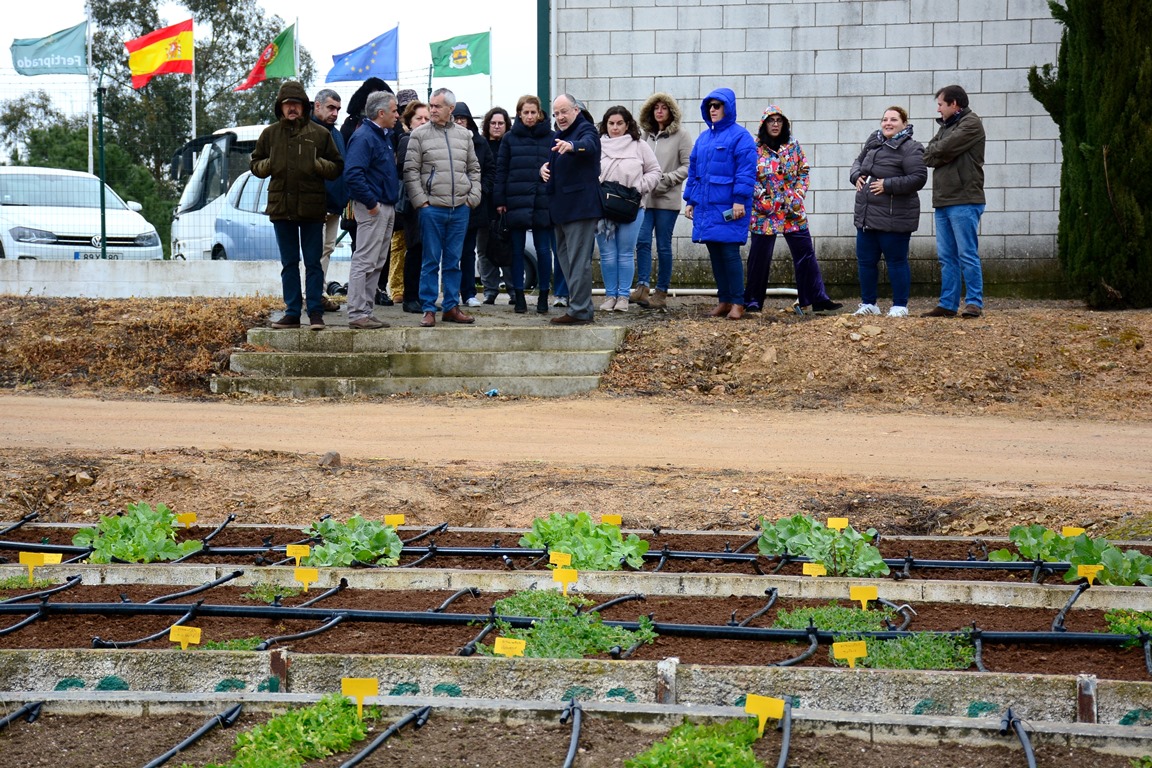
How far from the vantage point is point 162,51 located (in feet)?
84.4

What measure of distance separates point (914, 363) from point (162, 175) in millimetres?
35104

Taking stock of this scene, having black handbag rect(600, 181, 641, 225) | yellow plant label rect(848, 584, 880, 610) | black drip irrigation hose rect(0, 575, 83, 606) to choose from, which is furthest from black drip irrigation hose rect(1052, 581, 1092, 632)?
black handbag rect(600, 181, 641, 225)

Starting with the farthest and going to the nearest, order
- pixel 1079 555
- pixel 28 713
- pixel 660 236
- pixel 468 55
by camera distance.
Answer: pixel 468 55, pixel 660 236, pixel 1079 555, pixel 28 713

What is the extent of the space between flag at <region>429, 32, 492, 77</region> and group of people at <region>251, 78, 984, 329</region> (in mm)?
9766

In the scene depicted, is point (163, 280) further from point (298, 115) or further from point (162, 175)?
point (162, 175)

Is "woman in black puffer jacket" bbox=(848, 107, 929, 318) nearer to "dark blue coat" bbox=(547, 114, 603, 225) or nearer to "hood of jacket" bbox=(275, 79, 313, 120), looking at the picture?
"dark blue coat" bbox=(547, 114, 603, 225)

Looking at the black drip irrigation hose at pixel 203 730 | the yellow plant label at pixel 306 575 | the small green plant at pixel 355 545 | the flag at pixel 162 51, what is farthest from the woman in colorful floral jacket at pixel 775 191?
the flag at pixel 162 51

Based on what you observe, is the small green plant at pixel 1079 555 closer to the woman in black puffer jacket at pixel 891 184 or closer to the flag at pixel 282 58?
the woman in black puffer jacket at pixel 891 184

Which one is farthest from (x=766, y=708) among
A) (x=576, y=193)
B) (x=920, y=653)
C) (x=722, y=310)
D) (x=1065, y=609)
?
(x=722, y=310)

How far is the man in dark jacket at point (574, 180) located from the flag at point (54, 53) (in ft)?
59.5

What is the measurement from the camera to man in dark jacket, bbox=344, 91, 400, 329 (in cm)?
1112

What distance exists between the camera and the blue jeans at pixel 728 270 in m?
12.4

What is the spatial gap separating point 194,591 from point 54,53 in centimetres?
2440

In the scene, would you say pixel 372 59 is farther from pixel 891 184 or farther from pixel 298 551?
pixel 298 551
